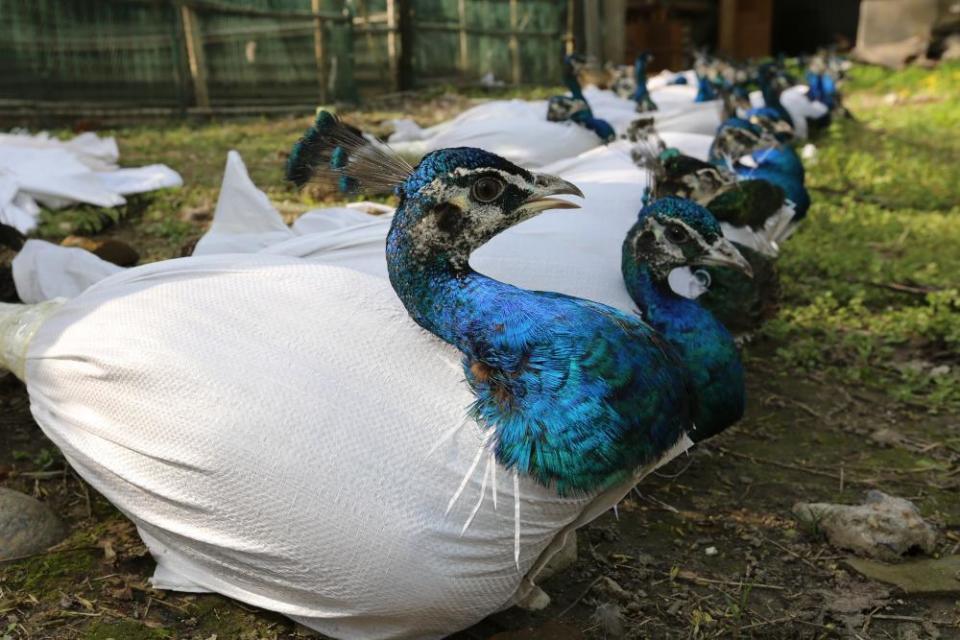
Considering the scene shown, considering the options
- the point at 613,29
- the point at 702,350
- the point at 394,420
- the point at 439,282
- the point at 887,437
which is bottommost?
the point at 887,437

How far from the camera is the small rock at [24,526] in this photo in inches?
78.9

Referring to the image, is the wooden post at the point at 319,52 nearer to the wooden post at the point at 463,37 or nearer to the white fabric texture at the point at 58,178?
the wooden post at the point at 463,37

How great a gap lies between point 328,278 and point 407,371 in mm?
337

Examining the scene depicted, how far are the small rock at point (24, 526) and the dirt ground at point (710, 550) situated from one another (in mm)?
34

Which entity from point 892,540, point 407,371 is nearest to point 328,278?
point 407,371

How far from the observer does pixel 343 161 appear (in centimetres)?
184

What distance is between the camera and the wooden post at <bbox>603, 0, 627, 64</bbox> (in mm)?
12008

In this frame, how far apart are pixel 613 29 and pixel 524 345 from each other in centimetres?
1124

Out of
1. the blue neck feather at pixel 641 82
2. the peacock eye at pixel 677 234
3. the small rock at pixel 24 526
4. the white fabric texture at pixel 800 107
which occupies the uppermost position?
the peacock eye at pixel 677 234

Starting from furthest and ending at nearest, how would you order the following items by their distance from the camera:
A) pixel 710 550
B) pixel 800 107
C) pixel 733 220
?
pixel 800 107 → pixel 733 220 → pixel 710 550

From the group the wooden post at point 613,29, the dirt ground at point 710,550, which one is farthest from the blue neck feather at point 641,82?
the dirt ground at point 710,550

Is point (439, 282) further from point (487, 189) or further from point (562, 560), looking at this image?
point (562, 560)

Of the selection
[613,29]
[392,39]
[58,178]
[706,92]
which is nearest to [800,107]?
[706,92]

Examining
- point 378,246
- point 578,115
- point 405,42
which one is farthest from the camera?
point 405,42
